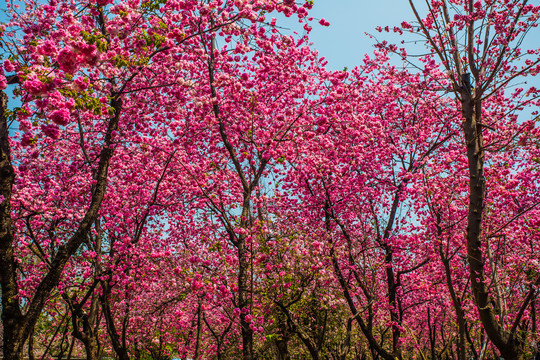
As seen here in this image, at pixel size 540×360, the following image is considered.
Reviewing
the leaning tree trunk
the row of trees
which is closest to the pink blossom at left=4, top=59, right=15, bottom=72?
the row of trees

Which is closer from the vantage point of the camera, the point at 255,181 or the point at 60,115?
the point at 60,115

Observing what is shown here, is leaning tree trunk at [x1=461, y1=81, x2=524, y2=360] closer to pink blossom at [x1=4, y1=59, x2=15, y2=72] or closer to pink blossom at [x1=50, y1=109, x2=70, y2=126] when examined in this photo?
pink blossom at [x1=50, y1=109, x2=70, y2=126]

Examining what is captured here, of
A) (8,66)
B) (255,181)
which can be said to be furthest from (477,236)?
(8,66)

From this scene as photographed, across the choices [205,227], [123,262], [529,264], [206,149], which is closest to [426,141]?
[529,264]

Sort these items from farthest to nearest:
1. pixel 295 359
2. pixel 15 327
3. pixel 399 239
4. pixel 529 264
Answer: pixel 295 359 < pixel 399 239 < pixel 529 264 < pixel 15 327

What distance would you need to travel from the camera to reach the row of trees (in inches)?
231

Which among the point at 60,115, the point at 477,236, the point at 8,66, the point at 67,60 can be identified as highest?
the point at 8,66

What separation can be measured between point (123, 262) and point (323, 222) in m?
6.89

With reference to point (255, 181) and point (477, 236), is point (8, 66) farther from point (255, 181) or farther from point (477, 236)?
point (477, 236)

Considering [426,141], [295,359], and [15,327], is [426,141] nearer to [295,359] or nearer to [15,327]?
[295,359]

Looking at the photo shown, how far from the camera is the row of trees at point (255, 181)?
19.3 ft

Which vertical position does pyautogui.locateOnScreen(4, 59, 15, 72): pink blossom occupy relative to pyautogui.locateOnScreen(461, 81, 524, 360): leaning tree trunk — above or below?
above

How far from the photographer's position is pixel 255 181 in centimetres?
825

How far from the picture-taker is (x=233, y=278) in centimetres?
968
